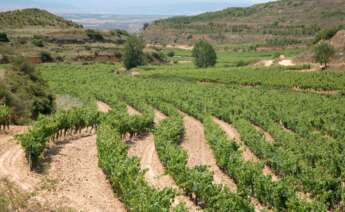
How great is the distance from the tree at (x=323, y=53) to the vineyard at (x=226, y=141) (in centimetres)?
875

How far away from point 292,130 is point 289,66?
5052 cm

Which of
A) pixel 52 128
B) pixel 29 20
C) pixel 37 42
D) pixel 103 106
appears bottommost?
pixel 103 106

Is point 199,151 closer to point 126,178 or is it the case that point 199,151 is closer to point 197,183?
point 197,183

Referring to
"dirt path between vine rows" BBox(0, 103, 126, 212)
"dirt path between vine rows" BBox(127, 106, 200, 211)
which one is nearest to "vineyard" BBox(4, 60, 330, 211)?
"dirt path between vine rows" BBox(127, 106, 200, 211)

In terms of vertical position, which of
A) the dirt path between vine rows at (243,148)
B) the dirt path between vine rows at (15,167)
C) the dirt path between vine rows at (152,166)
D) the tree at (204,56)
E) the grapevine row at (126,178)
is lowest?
the tree at (204,56)

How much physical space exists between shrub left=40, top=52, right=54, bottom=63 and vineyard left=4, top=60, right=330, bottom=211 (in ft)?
124

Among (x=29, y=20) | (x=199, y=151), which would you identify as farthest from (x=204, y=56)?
(x=199, y=151)

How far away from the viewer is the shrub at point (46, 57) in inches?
4783

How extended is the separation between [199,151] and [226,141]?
3433 mm

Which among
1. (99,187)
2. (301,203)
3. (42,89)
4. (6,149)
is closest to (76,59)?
(42,89)

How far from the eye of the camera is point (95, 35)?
150250mm

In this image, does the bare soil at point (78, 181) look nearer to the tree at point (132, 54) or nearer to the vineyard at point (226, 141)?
the vineyard at point (226, 141)

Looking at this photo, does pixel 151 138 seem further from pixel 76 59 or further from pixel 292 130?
pixel 76 59

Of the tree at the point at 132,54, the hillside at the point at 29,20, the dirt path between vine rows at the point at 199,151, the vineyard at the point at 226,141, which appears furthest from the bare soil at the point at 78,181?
the hillside at the point at 29,20
